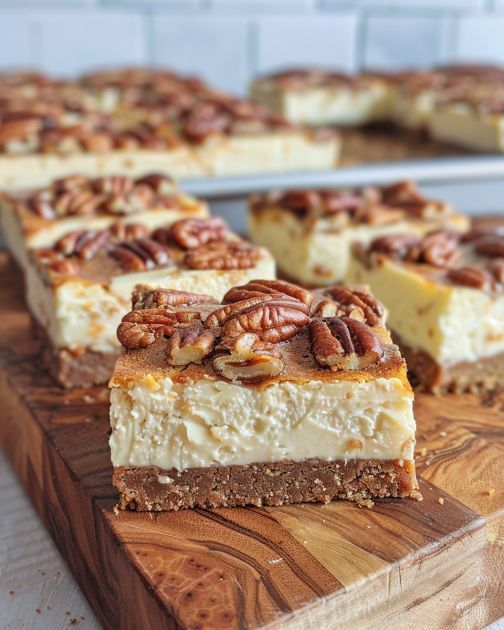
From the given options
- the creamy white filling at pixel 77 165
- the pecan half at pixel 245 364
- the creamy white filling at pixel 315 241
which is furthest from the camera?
the creamy white filling at pixel 77 165

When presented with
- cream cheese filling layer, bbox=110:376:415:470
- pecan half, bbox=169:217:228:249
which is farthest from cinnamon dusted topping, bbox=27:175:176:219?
cream cheese filling layer, bbox=110:376:415:470

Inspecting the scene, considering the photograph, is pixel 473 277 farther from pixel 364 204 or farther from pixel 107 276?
pixel 107 276

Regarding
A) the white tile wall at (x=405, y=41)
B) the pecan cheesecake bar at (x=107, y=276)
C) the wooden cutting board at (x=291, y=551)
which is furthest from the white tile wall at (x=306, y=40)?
the wooden cutting board at (x=291, y=551)

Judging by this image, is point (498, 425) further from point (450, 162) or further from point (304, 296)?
point (450, 162)

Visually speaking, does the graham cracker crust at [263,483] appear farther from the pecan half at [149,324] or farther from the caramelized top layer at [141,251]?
the caramelized top layer at [141,251]

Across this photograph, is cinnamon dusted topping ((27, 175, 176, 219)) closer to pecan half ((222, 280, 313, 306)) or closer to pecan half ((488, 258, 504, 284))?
pecan half ((222, 280, 313, 306))

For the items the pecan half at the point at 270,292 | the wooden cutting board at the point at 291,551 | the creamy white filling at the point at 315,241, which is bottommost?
the wooden cutting board at the point at 291,551

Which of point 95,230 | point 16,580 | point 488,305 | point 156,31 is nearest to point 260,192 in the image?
point 95,230
